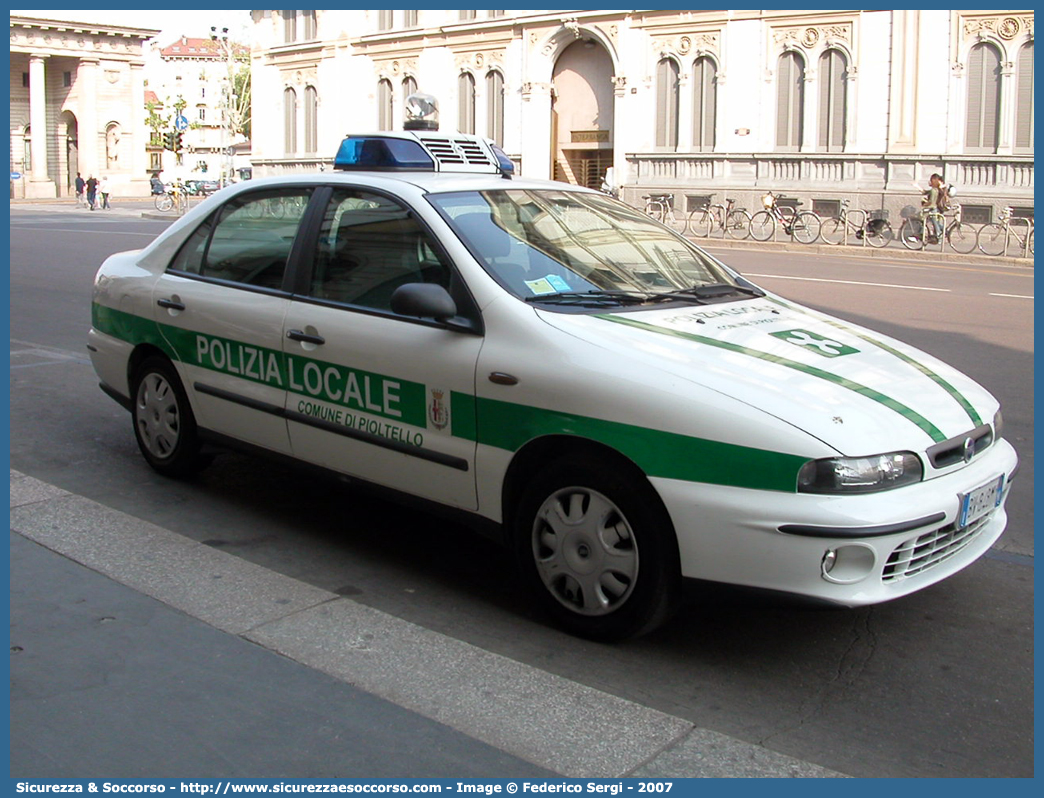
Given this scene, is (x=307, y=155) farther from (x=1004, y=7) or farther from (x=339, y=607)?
(x=339, y=607)

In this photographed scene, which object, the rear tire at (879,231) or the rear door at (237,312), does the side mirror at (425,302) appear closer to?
the rear door at (237,312)

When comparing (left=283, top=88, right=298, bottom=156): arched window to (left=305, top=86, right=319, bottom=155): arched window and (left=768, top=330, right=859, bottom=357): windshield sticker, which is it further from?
(left=768, top=330, right=859, bottom=357): windshield sticker

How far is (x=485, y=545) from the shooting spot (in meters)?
5.29

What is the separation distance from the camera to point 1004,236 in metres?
25.1

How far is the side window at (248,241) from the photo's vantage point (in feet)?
17.6

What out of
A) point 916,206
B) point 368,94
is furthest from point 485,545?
point 368,94

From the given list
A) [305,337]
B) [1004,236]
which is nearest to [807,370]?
[305,337]

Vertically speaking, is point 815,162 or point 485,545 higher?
point 815,162

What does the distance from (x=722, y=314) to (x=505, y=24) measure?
120 ft

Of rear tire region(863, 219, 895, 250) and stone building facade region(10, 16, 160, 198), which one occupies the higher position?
stone building facade region(10, 16, 160, 198)

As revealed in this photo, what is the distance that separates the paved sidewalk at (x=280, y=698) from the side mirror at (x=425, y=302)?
3.64 ft

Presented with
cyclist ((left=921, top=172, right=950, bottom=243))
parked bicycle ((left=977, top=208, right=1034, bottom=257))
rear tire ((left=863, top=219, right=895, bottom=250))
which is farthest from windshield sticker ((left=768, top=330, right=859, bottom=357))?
rear tire ((left=863, top=219, right=895, bottom=250))

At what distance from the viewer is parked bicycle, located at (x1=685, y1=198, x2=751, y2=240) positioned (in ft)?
101

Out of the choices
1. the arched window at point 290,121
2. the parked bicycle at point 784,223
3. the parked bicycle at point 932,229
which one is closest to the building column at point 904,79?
the parked bicycle at point 784,223
